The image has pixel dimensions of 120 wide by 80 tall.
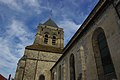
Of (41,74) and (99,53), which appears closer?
(99,53)

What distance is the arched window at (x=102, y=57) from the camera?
588 cm

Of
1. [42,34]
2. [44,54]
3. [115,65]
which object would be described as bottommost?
[115,65]

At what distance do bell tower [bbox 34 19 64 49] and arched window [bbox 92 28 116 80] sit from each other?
15.7m

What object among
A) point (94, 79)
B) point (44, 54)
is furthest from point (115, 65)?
point (44, 54)

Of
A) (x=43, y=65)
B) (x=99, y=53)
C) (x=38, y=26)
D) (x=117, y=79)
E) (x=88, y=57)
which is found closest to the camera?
(x=117, y=79)

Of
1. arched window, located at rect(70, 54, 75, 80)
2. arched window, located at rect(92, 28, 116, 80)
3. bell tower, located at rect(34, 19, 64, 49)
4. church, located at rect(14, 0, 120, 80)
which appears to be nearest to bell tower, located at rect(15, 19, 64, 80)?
bell tower, located at rect(34, 19, 64, 49)

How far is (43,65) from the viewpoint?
57.8 feet

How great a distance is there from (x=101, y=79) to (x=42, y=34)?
19.3 m

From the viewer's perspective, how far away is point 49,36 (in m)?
24.4

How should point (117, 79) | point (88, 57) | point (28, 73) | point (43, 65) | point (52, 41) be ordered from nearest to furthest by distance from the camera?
point (117, 79) → point (88, 57) → point (28, 73) → point (43, 65) → point (52, 41)

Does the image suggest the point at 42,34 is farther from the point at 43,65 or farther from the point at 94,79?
the point at 94,79

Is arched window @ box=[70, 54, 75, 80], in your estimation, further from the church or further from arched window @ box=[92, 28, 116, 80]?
arched window @ box=[92, 28, 116, 80]

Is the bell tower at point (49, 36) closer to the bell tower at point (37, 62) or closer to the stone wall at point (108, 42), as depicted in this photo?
the bell tower at point (37, 62)

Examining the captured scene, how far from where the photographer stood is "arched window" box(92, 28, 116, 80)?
588cm
